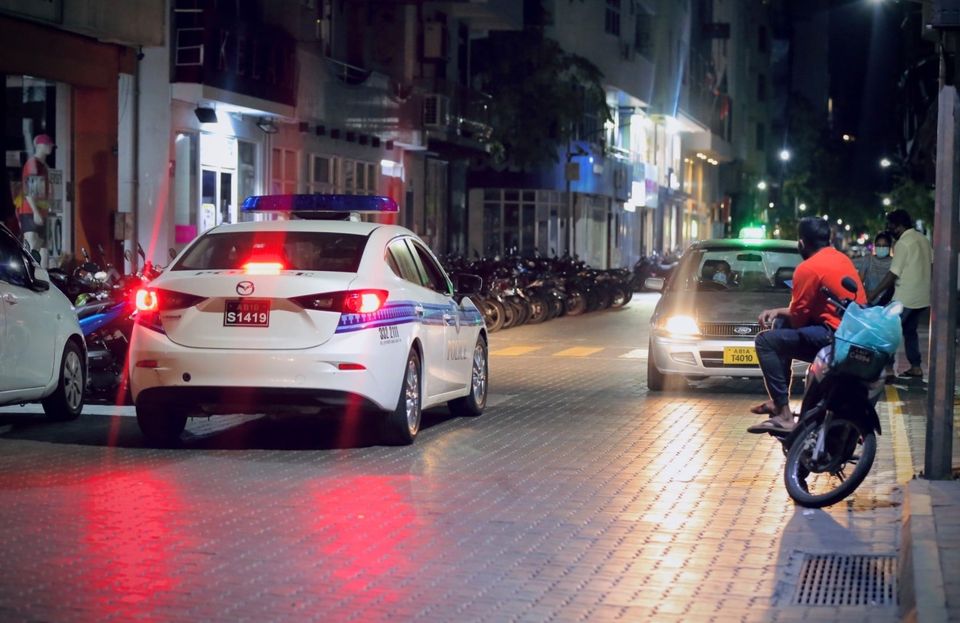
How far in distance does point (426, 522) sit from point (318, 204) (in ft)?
33.9

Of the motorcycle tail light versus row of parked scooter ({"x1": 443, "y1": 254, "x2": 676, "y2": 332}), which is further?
row of parked scooter ({"x1": 443, "y1": 254, "x2": 676, "y2": 332})

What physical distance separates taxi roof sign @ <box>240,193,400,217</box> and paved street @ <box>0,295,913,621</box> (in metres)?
3.45

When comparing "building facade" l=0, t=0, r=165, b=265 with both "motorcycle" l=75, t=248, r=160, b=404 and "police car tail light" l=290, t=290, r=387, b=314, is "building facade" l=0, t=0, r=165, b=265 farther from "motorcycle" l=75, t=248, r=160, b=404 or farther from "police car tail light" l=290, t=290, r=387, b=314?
"police car tail light" l=290, t=290, r=387, b=314

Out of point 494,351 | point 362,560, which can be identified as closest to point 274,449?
point 362,560

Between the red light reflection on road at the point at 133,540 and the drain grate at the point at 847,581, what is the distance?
2772 mm

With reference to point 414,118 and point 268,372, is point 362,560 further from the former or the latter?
point 414,118

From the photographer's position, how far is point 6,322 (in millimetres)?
13352

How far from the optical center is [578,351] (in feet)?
83.0

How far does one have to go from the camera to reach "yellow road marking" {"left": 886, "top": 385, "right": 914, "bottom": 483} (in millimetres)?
11934

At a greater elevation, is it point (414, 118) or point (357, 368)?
point (414, 118)

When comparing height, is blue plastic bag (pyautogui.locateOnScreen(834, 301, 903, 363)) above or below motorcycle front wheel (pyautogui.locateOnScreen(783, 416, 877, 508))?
above

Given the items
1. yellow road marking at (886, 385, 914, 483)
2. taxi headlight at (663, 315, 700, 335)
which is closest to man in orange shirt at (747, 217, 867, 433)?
yellow road marking at (886, 385, 914, 483)

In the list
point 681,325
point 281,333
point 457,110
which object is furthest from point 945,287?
A: point 457,110

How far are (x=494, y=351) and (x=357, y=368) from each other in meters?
12.9
